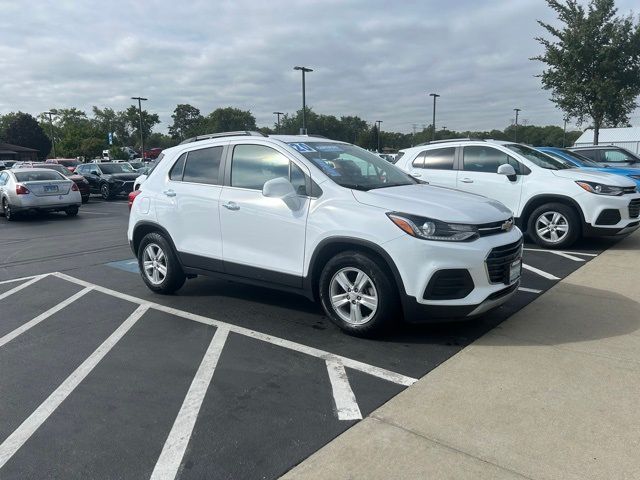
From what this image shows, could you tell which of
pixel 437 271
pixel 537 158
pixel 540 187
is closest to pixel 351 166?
pixel 437 271

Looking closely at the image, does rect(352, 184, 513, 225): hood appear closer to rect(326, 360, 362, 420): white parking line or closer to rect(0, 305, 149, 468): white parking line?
rect(326, 360, 362, 420): white parking line

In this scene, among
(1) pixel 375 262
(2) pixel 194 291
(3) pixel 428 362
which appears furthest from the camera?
(2) pixel 194 291

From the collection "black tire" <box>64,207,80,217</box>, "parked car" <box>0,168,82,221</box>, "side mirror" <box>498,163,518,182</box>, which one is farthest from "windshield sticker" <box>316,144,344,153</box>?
"black tire" <box>64,207,80,217</box>

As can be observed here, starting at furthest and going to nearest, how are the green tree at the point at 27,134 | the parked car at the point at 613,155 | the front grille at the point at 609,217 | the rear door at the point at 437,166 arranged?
the green tree at the point at 27,134 → the parked car at the point at 613,155 → the rear door at the point at 437,166 → the front grille at the point at 609,217

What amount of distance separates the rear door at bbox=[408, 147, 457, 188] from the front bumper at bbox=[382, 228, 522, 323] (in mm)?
5182

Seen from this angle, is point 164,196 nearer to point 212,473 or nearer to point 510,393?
point 212,473

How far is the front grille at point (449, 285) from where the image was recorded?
4.00 meters

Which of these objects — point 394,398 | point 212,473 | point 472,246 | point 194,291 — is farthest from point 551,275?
point 212,473

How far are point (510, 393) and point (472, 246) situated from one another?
1.16 meters

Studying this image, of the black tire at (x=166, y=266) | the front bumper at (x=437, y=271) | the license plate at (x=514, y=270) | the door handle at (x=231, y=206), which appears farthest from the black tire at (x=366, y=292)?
the black tire at (x=166, y=266)

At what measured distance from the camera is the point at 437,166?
9.33 meters

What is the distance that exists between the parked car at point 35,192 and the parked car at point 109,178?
5920 millimetres

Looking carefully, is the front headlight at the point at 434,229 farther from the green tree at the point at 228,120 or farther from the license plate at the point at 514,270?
the green tree at the point at 228,120

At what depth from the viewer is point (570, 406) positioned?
3.26 metres
